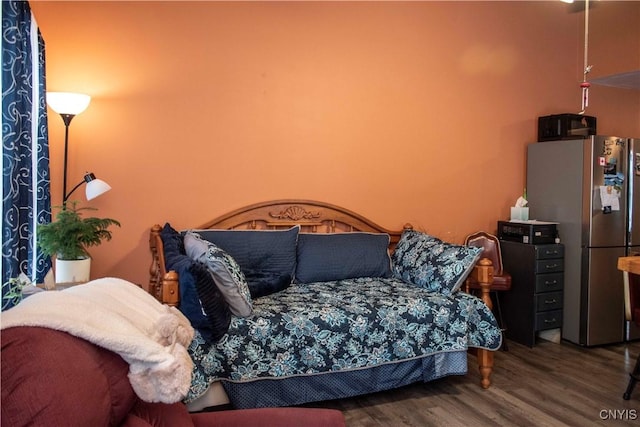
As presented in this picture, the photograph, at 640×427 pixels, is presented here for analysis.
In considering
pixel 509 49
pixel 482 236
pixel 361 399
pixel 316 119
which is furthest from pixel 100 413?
pixel 509 49

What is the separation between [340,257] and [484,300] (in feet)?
3.20

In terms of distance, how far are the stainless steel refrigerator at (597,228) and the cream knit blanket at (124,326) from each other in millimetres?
3302

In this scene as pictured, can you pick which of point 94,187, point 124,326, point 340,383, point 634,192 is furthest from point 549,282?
point 124,326

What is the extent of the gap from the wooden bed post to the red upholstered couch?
228 cm

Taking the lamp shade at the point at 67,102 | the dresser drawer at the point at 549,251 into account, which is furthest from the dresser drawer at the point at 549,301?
the lamp shade at the point at 67,102

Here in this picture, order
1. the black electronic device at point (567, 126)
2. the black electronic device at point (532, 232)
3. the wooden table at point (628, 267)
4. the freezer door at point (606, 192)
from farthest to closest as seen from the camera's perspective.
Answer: the black electronic device at point (567, 126)
the black electronic device at point (532, 232)
the freezer door at point (606, 192)
the wooden table at point (628, 267)

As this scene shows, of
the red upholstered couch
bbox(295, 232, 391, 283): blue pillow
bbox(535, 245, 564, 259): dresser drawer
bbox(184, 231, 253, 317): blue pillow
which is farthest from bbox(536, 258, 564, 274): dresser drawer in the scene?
the red upholstered couch

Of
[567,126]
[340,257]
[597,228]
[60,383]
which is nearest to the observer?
[60,383]

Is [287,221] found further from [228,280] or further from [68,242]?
[68,242]

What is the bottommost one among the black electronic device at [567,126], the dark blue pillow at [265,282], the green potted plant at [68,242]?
the dark blue pillow at [265,282]

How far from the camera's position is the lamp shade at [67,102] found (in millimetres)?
2730

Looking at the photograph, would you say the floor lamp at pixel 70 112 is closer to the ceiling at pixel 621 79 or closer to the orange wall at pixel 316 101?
the orange wall at pixel 316 101

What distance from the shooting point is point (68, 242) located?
244cm

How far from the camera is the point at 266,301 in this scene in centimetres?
274
